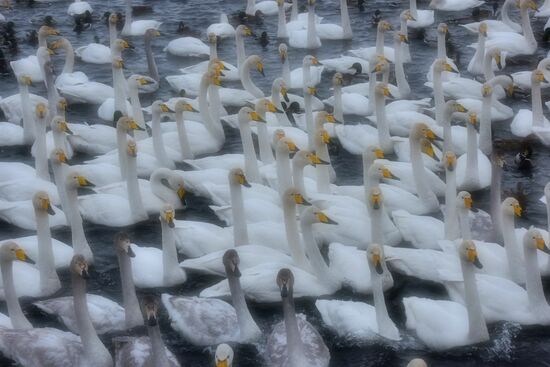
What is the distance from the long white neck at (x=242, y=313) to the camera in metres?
10.9

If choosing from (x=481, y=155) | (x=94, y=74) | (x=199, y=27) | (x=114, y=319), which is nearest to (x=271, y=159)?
(x=481, y=155)

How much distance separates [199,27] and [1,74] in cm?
534

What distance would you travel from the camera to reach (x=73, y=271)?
1069 centimetres

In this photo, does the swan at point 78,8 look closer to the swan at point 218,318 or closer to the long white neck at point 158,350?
the swan at point 218,318

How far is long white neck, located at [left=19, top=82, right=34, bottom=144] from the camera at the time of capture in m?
16.6

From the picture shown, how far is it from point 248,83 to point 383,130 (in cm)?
370

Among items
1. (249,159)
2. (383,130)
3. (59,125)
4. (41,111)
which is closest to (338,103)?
(383,130)

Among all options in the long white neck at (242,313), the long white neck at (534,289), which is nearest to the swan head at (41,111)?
the long white neck at (242,313)

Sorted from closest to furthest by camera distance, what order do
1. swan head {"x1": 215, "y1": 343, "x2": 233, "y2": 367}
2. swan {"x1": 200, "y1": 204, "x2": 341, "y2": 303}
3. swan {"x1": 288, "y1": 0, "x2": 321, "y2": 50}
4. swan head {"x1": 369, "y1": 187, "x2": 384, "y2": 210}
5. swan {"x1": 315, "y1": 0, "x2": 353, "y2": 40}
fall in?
swan head {"x1": 215, "y1": 343, "x2": 233, "y2": 367} → swan {"x1": 200, "y1": 204, "x2": 341, "y2": 303} → swan head {"x1": 369, "y1": 187, "x2": 384, "y2": 210} → swan {"x1": 288, "y1": 0, "x2": 321, "y2": 50} → swan {"x1": 315, "y1": 0, "x2": 353, "y2": 40}

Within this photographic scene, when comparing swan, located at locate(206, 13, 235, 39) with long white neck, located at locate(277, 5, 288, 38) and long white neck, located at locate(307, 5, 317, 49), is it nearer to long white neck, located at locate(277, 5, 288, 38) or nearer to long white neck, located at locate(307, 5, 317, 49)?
long white neck, located at locate(277, 5, 288, 38)

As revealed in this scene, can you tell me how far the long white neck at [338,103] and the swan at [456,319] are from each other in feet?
20.7

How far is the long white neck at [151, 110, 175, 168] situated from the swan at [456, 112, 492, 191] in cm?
451

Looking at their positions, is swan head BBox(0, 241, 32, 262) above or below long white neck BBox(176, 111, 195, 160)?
above

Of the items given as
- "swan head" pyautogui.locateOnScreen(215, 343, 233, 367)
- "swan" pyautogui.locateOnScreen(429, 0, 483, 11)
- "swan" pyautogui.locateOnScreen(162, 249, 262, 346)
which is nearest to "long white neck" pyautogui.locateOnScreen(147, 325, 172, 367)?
"swan head" pyautogui.locateOnScreen(215, 343, 233, 367)
